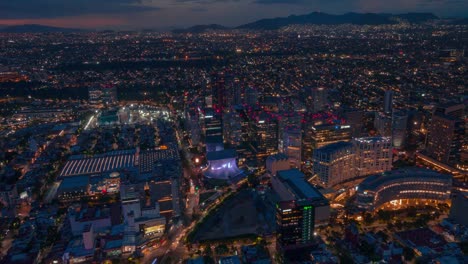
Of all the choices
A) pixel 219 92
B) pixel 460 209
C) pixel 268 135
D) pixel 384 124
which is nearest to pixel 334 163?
pixel 460 209

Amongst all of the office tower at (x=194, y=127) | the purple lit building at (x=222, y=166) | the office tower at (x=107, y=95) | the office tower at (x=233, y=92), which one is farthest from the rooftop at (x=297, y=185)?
the office tower at (x=107, y=95)

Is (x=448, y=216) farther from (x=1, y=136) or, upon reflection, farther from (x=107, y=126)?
(x=1, y=136)

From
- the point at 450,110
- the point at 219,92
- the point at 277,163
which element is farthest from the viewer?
the point at 219,92

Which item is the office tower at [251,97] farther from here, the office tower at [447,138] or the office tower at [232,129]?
the office tower at [447,138]

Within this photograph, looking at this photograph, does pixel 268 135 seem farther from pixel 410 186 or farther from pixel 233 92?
pixel 233 92

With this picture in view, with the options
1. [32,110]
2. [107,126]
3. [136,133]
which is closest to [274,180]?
[136,133]
